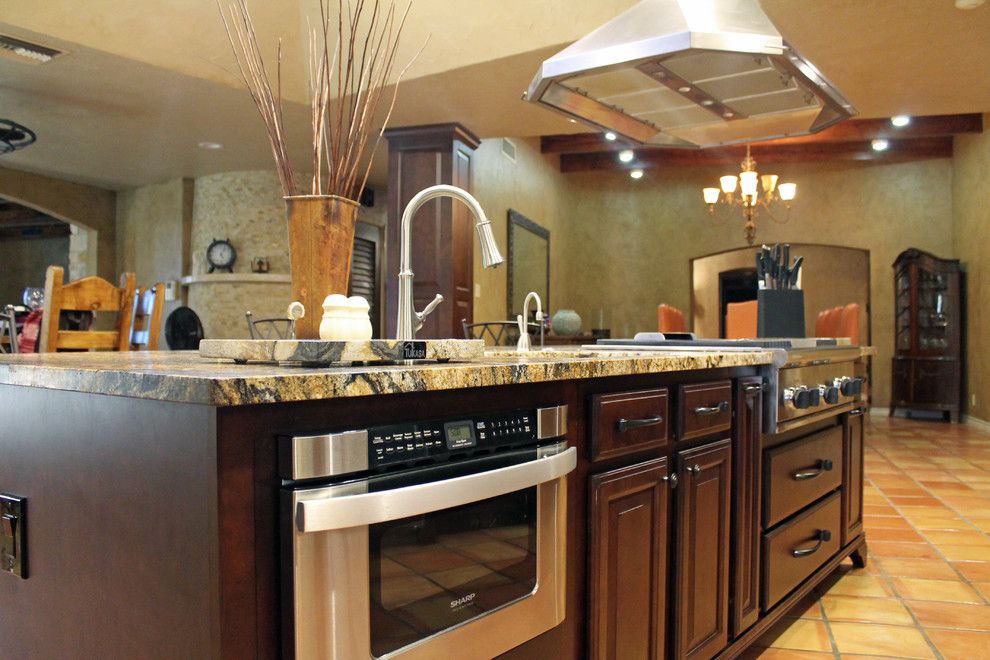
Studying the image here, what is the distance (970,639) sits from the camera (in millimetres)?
2355

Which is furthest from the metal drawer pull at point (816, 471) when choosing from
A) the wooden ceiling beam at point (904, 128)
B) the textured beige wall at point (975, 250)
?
the textured beige wall at point (975, 250)

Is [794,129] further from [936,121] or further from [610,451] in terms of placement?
[936,121]

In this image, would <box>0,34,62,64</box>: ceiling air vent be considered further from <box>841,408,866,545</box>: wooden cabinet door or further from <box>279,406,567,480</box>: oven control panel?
<box>841,408,866,545</box>: wooden cabinet door

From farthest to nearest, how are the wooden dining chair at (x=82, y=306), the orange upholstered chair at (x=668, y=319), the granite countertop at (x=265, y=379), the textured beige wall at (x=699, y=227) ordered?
the textured beige wall at (x=699, y=227)
the orange upholstered chair at (x=668, y=319)
the wooden dining chair at (x=82, y=306)
the granite countertop at (x=265, y=379)

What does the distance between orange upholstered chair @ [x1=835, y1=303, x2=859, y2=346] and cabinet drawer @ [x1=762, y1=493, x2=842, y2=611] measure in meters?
2.68

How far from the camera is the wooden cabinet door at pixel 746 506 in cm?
200

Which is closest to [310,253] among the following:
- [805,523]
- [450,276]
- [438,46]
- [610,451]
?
[610,451]

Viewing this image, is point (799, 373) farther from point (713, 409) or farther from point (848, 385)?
point (713, 409)

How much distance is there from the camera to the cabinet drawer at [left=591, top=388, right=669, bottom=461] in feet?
4.88

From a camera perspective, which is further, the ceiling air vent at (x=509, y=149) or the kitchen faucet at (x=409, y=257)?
the ceiling air vent at (x=509, y=149)

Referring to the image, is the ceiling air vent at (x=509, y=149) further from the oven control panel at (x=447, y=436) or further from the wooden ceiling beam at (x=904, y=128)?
the oven control panel at (x=447, y=436)

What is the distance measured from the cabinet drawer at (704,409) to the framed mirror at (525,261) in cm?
549

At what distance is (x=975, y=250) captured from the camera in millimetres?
7875

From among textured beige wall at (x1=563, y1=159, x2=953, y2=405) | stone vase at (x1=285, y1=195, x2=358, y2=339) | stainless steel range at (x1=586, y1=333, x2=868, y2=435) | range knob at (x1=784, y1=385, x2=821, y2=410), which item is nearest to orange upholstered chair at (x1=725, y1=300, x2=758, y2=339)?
stainless steel range at (x1=586, y1=333, x2=868, y2=435)
